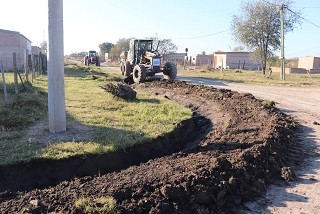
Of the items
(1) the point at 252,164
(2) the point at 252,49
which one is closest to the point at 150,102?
(1) the point at 252,164

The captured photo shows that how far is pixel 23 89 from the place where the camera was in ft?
47.6

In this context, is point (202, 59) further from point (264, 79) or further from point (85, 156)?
point (85, 156)

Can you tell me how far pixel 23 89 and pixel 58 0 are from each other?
7.86m

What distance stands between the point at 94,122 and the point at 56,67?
1.89m

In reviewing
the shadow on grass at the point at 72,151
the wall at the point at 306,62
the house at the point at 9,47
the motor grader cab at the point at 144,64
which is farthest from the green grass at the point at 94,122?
the wall at the point at 306,62

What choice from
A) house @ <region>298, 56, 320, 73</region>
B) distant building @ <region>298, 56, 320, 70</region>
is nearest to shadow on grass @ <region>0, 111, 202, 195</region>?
house @ <region>298, 56, 320, 73</region>

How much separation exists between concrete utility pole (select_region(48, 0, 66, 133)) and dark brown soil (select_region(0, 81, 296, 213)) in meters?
1.96

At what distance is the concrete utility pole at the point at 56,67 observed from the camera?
25.0 ft

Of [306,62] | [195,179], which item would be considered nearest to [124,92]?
[195,179]

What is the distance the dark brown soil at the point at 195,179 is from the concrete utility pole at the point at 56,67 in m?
1.96

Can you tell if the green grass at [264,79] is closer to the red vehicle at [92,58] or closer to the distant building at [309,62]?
the red vehicle at [92,58]

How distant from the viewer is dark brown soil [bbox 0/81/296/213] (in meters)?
4.36

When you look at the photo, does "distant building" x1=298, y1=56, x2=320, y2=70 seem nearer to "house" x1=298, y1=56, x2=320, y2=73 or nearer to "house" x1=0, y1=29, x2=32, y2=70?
"house" x1=298, y1=56, x2=320, y2=73

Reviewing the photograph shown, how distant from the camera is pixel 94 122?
9.11 metres
